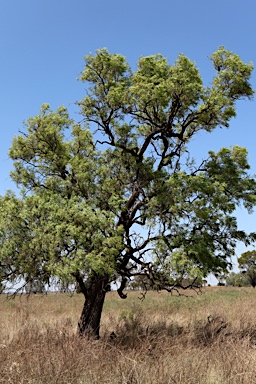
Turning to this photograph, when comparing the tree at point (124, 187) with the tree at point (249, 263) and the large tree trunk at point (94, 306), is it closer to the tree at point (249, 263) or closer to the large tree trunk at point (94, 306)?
the large tree trunk at point (94, 306)

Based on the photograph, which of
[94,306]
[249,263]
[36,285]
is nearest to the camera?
[36,285]

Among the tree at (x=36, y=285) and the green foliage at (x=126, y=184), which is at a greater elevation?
the green foliage at (x=126, y=184)

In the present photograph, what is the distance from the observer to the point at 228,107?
549 inches

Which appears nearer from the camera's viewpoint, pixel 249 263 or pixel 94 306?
pixel 94 306

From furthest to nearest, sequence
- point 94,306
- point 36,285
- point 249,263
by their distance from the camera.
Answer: point 249,263 < point 94,306 < point 36,285

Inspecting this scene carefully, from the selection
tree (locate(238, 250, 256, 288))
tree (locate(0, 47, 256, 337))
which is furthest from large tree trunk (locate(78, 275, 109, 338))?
tree (locate(238, 250, 256, 288))

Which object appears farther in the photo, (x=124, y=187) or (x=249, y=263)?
(x=249, y=263)

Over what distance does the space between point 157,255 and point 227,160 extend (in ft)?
14.9

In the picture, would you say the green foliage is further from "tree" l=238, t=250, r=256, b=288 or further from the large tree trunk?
"tree" l=238, t=250, r=256, b=288

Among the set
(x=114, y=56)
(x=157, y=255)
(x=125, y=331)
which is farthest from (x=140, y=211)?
(x=114, y=56)

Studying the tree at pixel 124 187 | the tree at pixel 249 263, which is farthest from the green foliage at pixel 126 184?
the tree at pixel 249 263

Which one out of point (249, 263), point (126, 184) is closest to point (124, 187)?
point (126, 184)

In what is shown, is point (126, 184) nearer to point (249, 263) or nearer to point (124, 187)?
point (124, 187)

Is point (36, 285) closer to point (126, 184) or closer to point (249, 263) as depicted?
point (126, 184)
